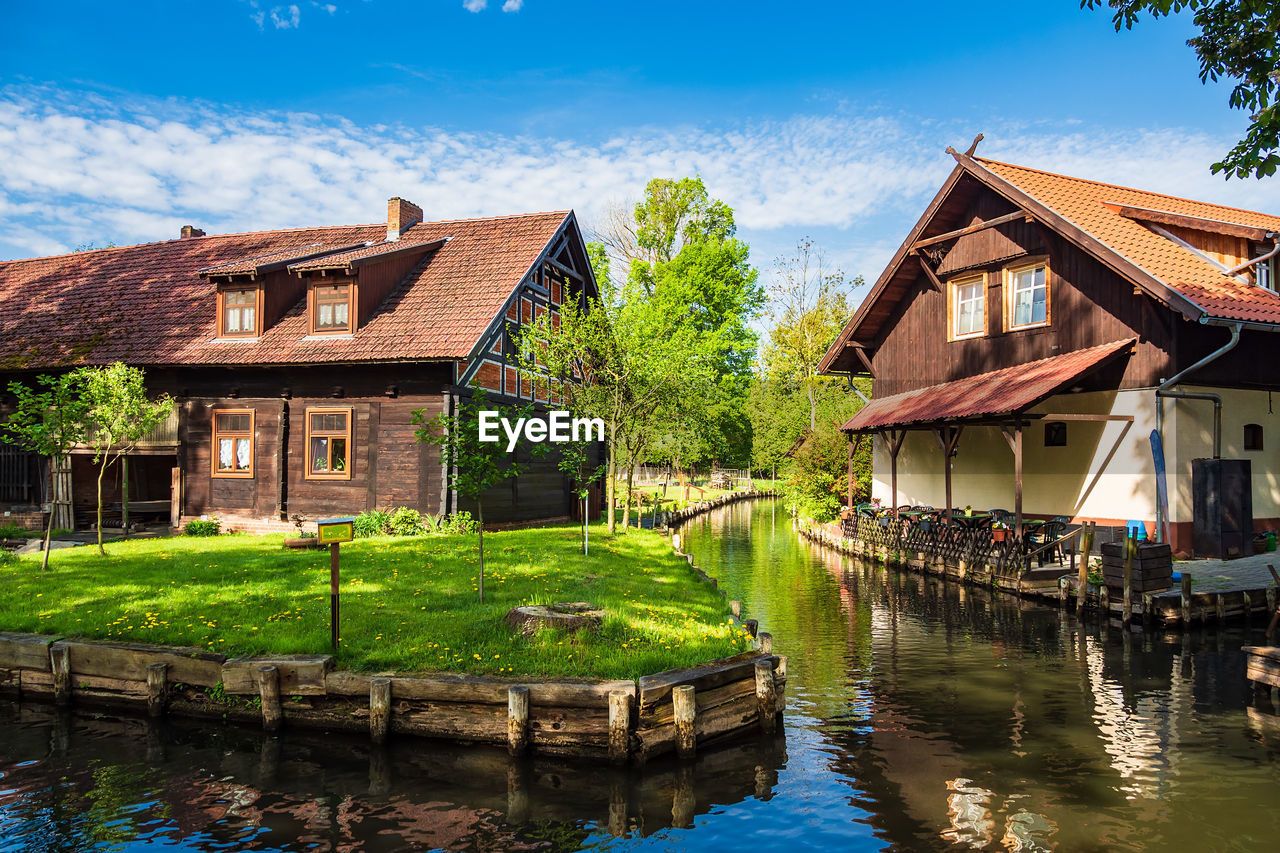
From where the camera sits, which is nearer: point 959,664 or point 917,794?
point 917,794

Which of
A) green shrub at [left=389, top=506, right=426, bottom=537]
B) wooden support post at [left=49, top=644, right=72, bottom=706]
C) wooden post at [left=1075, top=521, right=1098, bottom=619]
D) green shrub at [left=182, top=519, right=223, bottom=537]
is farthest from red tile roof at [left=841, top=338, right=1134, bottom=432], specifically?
green shrub at [left=182, top=519, right=223, bottom=537]

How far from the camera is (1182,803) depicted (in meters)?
7.44

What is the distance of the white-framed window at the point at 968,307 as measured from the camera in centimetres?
2359

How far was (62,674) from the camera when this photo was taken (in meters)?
10.2

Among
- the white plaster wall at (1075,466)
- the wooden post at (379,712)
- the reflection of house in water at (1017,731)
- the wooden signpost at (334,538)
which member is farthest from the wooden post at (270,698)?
the white plaster wall at (1075,466)

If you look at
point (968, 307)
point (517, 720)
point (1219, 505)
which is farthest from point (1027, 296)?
point (517, 720)

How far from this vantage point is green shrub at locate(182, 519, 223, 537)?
857 inches

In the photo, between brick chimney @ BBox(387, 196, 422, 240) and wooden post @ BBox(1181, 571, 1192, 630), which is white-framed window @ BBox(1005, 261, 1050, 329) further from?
brick chimney @ BBox(387, 196, 422, 240)

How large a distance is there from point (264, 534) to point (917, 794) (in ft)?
63.4

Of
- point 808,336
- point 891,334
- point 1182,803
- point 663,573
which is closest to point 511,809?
point 1182,803

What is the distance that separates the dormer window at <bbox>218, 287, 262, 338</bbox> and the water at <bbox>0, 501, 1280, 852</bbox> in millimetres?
14796

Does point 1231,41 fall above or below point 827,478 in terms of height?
above

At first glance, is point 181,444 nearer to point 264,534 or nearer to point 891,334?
point 264,534

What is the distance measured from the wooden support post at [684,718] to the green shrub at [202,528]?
18018 mm
